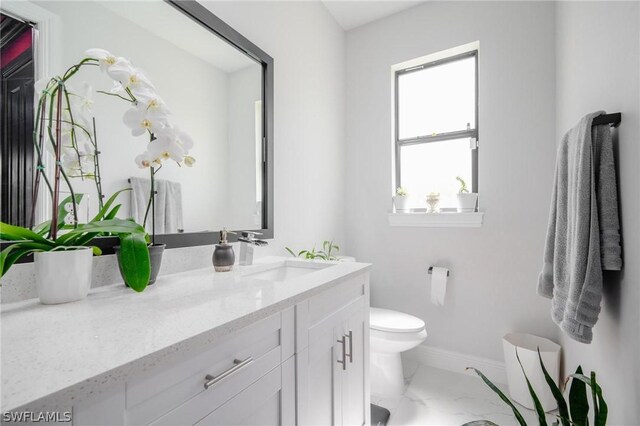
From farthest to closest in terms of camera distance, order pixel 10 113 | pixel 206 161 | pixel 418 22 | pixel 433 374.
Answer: pixel 418 22 < pixel 433 374 < pixel 206 161 < pixel 10 113

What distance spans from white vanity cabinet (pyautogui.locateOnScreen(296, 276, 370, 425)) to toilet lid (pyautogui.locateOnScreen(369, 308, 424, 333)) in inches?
15.4

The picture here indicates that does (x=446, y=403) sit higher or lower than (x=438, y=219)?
lower

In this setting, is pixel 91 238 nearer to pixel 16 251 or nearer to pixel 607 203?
pixel 16 251

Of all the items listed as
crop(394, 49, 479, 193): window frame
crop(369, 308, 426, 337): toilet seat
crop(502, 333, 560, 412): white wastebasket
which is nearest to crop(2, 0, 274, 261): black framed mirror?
crop(369, 308, 426, 337): toilet seat

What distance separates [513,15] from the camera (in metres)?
1.88

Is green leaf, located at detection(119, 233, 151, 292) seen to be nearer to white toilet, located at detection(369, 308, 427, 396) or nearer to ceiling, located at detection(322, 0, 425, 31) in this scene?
white toilet, located at detection(369, 308, 427, 396)

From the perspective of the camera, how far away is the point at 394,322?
1774 mm

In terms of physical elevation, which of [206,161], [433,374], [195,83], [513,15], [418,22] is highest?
[418,22]

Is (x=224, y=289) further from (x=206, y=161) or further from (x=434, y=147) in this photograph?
(x=434, y=147)

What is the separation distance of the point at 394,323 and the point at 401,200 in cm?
90

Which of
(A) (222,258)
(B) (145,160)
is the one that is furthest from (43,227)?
(A) (222,258)

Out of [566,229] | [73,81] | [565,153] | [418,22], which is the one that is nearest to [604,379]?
[566,229]

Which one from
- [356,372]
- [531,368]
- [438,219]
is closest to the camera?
[356,372]

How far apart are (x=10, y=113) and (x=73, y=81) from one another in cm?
19
